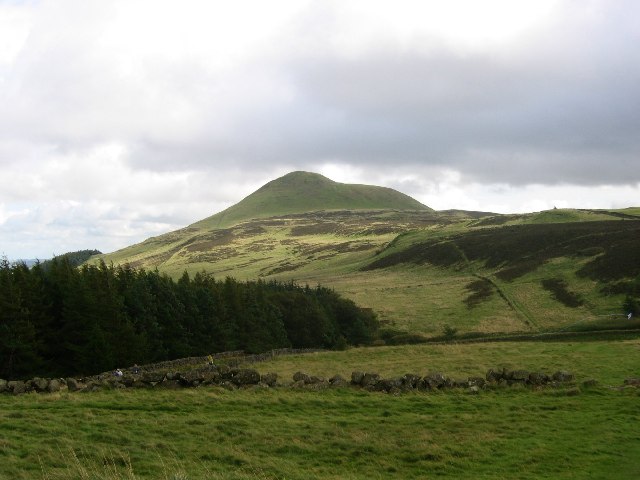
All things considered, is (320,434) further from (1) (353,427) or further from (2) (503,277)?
(2) (503,277)

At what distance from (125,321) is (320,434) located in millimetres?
37402

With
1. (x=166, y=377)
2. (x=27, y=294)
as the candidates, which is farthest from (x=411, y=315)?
(x=166, y=377)

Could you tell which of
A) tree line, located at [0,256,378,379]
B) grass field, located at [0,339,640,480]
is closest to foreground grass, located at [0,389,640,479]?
grass field, located at [0,339,640,480]

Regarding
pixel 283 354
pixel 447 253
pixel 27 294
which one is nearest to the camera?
pixel 27 294

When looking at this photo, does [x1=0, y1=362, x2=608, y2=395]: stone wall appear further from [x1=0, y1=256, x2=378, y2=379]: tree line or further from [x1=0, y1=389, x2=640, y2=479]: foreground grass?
[x1=0, y1=256, x2=378, y2=379]: tree line

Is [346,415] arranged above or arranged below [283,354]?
above

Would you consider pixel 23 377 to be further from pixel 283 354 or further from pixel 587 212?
pixel 587 212

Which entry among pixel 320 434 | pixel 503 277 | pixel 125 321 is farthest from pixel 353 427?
pixel 503 277

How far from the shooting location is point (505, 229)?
168 metres

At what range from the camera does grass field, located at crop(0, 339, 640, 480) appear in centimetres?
1453

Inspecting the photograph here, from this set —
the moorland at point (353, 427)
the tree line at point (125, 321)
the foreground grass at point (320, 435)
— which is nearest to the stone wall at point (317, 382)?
the moorland at point (353, 427)

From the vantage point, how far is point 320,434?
18.2 meters

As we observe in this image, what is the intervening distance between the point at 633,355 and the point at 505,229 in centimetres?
13664

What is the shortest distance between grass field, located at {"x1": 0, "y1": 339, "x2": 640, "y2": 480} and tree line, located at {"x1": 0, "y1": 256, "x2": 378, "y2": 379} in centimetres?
2217
